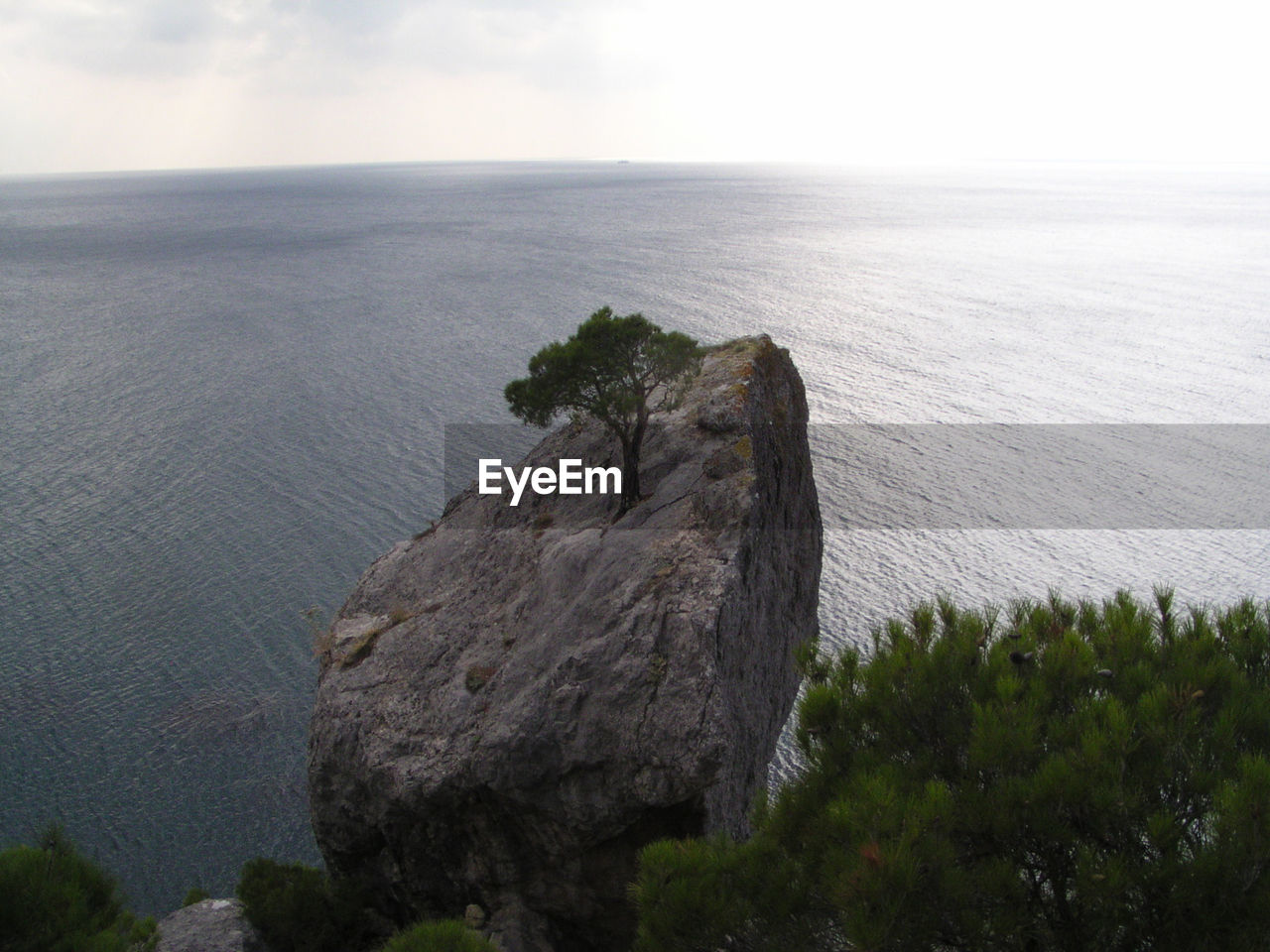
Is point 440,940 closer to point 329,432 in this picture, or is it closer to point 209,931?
point 209,931

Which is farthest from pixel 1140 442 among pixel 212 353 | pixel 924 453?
pixel 212 353

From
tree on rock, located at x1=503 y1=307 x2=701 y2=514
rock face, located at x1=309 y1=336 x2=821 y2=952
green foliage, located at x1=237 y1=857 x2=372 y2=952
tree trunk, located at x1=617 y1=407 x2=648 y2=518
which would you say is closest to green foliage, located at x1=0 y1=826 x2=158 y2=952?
rock face, located at x1=309 y1=336 x2=821 y2=952

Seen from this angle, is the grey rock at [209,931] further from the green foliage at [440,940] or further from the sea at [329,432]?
the green foliage at [440,940]

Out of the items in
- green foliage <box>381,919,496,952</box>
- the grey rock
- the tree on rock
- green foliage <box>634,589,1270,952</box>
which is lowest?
the grey rock

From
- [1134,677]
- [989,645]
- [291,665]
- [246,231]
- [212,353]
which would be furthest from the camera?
[246,231]

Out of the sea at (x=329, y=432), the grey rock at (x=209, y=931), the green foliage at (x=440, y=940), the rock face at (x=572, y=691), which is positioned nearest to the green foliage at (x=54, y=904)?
the green foliage at (x=440, y=940)

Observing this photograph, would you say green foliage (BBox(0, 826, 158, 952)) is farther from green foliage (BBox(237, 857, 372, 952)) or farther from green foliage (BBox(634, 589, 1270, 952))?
green foliage (BBox(634, 589, 1270, 952))

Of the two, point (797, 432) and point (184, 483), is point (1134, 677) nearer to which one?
point (797, 432)
